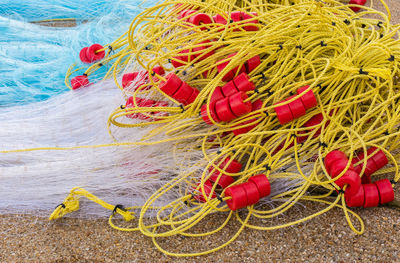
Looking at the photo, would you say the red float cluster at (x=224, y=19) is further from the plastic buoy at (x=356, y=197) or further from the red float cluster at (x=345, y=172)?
the plastic buoy at (x=356, y=197)

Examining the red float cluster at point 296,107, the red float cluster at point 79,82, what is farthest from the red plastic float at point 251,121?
the red float cluster at point 79,82

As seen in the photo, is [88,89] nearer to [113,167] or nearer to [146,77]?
[146,77]

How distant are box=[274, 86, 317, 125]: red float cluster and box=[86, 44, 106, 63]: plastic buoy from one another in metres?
1.61

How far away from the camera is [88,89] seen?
2.75m

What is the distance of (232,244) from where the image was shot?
1877mm

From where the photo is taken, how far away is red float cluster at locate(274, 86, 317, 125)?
1966mm

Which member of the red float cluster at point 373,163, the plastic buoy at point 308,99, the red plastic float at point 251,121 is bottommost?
the red float cluster at point 373,163

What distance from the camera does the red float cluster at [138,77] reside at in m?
2.35

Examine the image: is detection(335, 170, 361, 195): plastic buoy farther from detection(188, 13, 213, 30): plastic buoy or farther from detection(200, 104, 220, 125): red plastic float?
detection(188, 13, 213, 30): plastic buoy

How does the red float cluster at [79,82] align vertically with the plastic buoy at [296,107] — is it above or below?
below

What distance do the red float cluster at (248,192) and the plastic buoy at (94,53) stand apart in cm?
165

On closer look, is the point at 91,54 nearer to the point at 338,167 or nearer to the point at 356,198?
the point at 338,167

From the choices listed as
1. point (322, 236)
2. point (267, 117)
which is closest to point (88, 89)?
point (267, 117)

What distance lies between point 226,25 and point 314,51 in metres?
0.56
